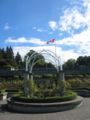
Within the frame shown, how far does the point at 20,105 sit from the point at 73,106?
3831 millimetres

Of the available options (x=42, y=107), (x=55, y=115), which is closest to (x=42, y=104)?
(x=42, y=107)

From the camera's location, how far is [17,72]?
295 feet

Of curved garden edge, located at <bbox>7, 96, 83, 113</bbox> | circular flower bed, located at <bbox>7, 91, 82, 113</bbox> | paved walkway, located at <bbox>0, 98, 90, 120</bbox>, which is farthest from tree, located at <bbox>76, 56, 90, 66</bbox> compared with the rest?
paved walkway, located at <bbox>0, 98, 90, 120</bbox>

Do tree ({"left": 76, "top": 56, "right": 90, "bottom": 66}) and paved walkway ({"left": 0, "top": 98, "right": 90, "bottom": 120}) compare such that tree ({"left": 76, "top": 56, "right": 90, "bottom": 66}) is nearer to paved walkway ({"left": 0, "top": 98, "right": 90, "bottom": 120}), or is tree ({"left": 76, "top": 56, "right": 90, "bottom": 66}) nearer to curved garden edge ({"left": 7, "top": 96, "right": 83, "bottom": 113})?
curved garden edge ({"left": 7, "top": 96, "right": 83, "bottom": 113})

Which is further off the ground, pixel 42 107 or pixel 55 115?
pixel 42 107

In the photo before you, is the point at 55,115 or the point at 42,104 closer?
the point at 55,115

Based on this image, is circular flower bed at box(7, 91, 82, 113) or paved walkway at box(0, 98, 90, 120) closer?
paved walkway at box(0, 98, 90, 120)

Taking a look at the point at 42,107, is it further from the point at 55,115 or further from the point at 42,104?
the point at 55,115

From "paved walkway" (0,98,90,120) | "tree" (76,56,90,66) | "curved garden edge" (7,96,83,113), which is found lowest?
"paved walkway" (0,98,90,120)

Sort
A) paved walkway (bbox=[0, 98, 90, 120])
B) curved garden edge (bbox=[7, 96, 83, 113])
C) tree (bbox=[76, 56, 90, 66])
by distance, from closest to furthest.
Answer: paved walkway (bbox=[0, 98, 90, 120]) → curved garden edge (bbox=[7, 96, 83, 113]) → tree (bbox=[76, 56, 90, 66])

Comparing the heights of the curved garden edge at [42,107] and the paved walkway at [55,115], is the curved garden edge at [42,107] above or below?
above

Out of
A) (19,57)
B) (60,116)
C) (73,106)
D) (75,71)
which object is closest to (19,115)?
(60,116)

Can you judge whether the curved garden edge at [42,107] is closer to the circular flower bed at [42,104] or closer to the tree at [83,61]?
the circular flower bed at [42,104]

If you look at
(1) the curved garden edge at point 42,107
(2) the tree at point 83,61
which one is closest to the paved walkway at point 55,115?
(1) the curved garden edge at point 42,107
